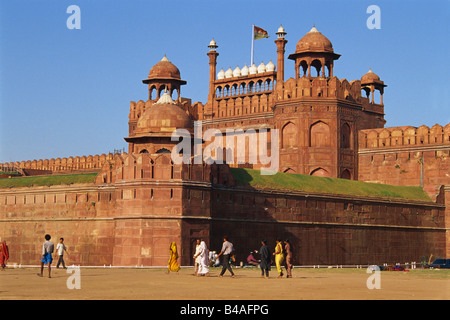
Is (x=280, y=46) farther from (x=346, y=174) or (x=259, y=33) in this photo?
(x=346, y=174)

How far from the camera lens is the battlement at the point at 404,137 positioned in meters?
56.8

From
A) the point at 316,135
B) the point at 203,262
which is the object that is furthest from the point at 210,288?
the point at 316,135

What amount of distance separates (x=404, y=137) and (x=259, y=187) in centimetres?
1808

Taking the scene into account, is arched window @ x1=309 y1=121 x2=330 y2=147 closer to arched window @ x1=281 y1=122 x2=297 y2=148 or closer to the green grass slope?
arched window @ x1=281 y1=122 x2=297 y2=148

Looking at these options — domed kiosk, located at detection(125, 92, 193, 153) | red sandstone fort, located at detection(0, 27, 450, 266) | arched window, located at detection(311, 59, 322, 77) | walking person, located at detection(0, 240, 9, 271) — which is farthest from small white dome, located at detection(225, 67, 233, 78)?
walking person, located at detection(0, 240, 9, 271)

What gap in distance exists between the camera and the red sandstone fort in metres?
38.7

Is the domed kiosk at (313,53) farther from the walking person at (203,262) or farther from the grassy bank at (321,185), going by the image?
the walking person at (203,262)

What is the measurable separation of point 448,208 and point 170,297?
41.5 meters

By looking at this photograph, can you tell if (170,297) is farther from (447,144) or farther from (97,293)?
(447,144)

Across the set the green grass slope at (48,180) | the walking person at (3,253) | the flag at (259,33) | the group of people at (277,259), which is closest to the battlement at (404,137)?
the flag at (259,33)

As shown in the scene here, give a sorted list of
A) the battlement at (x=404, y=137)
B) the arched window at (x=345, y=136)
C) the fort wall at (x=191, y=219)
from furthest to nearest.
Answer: the arched window at (x=345, y=136)
the battlement at (x=404, y=137)
the fort wall at (x=191, y=219)

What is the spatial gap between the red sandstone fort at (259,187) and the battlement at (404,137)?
8 centimetres

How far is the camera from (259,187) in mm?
44875

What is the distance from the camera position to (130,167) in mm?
39125
